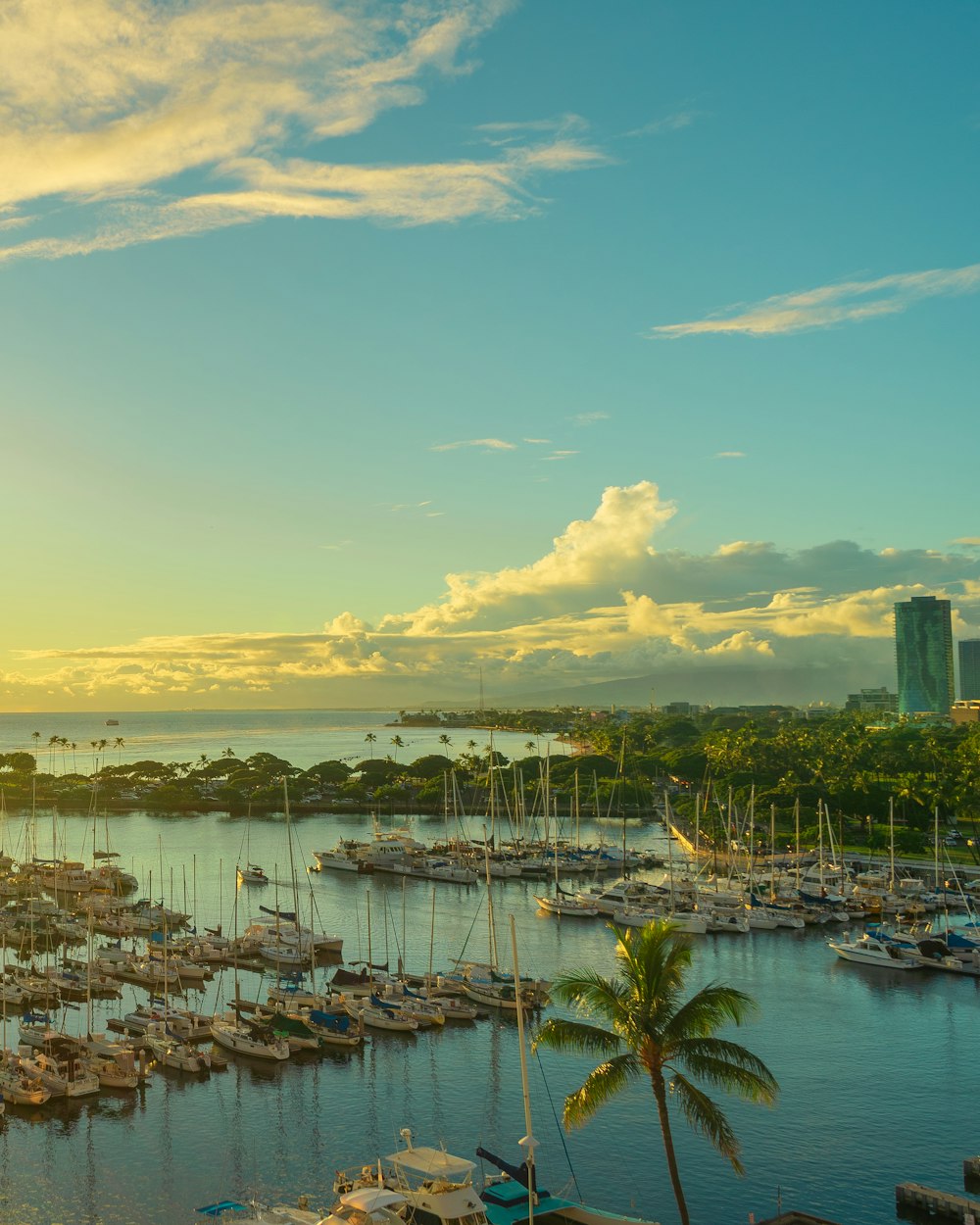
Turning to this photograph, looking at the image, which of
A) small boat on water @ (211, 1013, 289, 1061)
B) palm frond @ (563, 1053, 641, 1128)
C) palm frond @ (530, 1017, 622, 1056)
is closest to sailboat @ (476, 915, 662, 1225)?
palm frond @ (530, 1017, 622, 1056)

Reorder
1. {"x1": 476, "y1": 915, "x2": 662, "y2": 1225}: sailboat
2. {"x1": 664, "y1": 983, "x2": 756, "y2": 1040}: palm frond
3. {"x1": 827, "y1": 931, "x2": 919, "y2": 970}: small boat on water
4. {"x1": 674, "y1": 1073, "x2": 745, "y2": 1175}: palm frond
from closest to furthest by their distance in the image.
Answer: {"x1": 674, "y1": 1073, "x2": 745, "y2": 1175}: palm frond → {"x1": 664, "y1": 983, "x2": 756, "y2": 1040}: palm frond → {"x1": 476, "y1": 915, "x2": 662, "y2": 1225}: sailboat → {"x1": 827, "y1": 931, "x2": 919, "y2": 970}: small boat on water

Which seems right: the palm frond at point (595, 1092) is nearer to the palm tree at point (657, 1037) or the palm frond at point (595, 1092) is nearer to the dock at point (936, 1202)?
the palm tree at point (657, 1037)

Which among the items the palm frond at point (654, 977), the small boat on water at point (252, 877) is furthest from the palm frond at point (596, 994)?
the small boat on water at point (252, 877)

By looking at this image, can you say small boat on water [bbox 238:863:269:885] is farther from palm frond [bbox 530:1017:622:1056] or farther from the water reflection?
palm frond [bbox 530:1017:622:1056]

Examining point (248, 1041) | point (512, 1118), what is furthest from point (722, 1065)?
point (248, 1041)

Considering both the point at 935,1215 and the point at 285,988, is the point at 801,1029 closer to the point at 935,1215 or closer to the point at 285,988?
the point at 935,1215

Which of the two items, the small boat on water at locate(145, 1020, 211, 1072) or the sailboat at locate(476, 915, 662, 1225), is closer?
the sailboat at locate(476, 915, 662, 1225)
